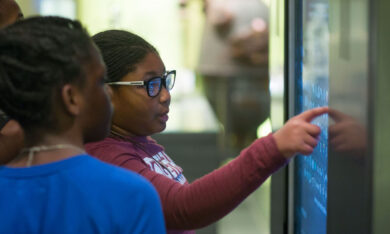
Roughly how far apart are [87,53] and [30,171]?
0.22 m

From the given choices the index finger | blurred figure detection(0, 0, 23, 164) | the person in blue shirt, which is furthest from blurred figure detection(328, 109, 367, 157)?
blurred figure detection(0, 0, 23, 164)

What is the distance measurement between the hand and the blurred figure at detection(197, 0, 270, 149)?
451cm

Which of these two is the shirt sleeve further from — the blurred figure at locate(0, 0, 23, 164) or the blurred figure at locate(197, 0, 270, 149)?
the blurred figure at locate(197, 0, 270, 149)

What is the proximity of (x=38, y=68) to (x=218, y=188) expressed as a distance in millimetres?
516

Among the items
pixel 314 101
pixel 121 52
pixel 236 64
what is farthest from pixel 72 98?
pixel 236 64

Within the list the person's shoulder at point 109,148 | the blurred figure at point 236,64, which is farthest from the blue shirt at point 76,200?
the blurred figure at point 236,64

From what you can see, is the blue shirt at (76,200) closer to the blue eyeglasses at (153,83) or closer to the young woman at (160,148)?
the young woman at (160,148)

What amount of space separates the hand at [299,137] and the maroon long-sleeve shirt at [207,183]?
0.02 m

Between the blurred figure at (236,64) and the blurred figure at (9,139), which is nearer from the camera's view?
the blurred figure at (9,139)

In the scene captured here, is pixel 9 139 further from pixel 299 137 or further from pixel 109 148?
pixel 299 137

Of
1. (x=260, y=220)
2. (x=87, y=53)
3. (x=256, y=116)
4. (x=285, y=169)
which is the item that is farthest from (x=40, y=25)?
(x=256, y=116)

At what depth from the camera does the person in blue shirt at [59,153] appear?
1101 mm

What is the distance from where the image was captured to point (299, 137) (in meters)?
1.38

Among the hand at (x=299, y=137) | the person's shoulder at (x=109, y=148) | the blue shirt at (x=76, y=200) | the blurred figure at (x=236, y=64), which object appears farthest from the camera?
the blurred figure at (x=236, y=64)
